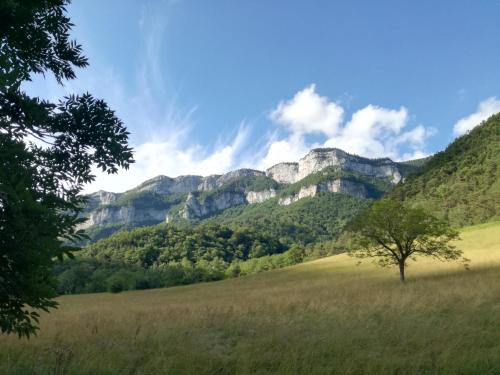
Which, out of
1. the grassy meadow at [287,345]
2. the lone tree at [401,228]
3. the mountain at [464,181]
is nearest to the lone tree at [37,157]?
the grassy meadow at [287,345]

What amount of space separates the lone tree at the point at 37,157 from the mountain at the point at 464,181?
346 ft

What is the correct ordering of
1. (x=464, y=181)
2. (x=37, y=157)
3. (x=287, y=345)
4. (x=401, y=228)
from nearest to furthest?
(x=37, y=157), (x=287, y=345), (x=401, y=228), (x=464, y=181)

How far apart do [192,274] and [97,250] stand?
77176 millimetres

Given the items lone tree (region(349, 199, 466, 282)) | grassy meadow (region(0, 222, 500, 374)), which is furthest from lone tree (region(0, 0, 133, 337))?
lone tree (region(349, 199, 466, 282))

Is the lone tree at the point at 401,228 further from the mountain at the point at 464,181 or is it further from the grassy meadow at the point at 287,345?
the mountain at the point at 464,181

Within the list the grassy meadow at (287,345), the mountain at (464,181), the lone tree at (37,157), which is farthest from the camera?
the mountain at (464,181)

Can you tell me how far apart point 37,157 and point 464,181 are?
468 ft

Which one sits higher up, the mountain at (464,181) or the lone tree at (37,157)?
the mountain at (464,181)

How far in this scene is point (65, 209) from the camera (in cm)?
581

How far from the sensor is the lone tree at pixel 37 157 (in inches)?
154

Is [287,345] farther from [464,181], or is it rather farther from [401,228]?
[464,181]

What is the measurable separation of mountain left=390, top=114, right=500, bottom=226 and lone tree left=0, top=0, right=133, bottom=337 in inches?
4157

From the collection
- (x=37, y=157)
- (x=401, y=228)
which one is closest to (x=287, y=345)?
(x=37, y=157)

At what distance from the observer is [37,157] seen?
598 centimetres
